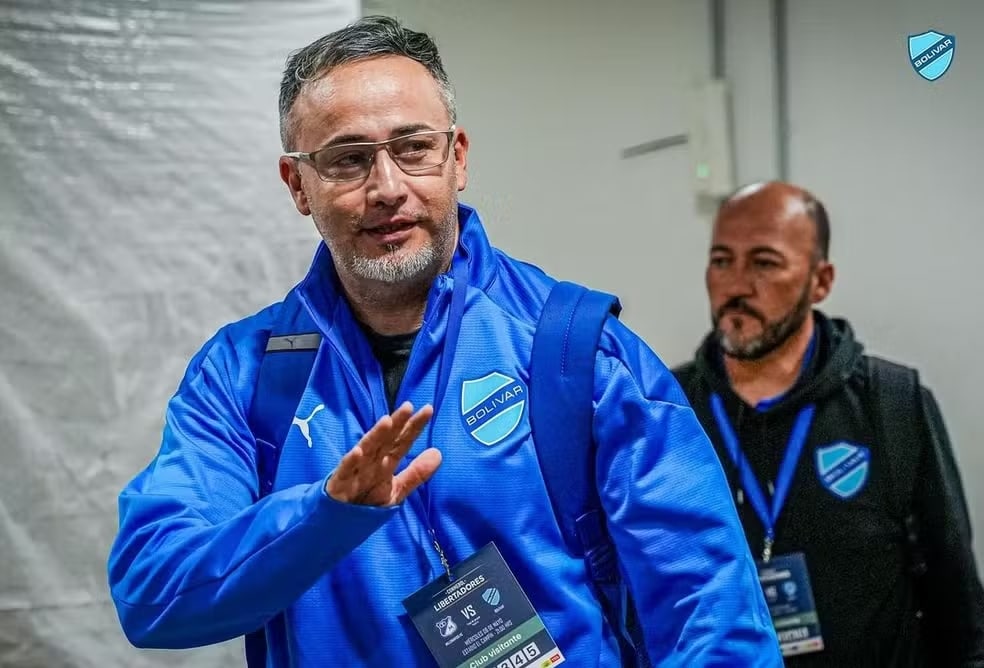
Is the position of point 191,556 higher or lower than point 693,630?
higher

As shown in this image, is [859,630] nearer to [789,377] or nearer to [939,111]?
[789,377]

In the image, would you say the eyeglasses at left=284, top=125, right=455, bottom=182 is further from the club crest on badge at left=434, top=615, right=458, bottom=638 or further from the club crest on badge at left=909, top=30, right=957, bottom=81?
the club crest on badge at left=909, top=30, right=957, bottom=81

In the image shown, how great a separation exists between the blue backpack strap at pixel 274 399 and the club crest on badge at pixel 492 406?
0.66ft

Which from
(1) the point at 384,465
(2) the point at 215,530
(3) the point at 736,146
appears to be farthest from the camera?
(3) the point at 736,146

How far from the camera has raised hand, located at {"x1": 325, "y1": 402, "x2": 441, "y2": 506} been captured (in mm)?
1021

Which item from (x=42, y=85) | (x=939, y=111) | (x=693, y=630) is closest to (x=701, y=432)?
(x=693, y=630)

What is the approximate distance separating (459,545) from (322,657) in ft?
0.61

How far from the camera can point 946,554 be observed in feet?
6.03

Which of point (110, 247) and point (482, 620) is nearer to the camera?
point (482, 620)

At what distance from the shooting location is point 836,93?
1796mm

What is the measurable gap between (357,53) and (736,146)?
34.1 inches

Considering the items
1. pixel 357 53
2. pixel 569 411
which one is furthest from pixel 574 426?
pixel 357 53

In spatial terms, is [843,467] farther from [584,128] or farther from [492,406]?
[492,406]

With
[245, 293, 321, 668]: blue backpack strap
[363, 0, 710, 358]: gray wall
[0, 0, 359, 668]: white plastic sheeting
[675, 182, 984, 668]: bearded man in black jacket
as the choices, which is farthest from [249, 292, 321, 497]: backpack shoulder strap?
[675, 182, 984, 668]: bearded man in black jacket
